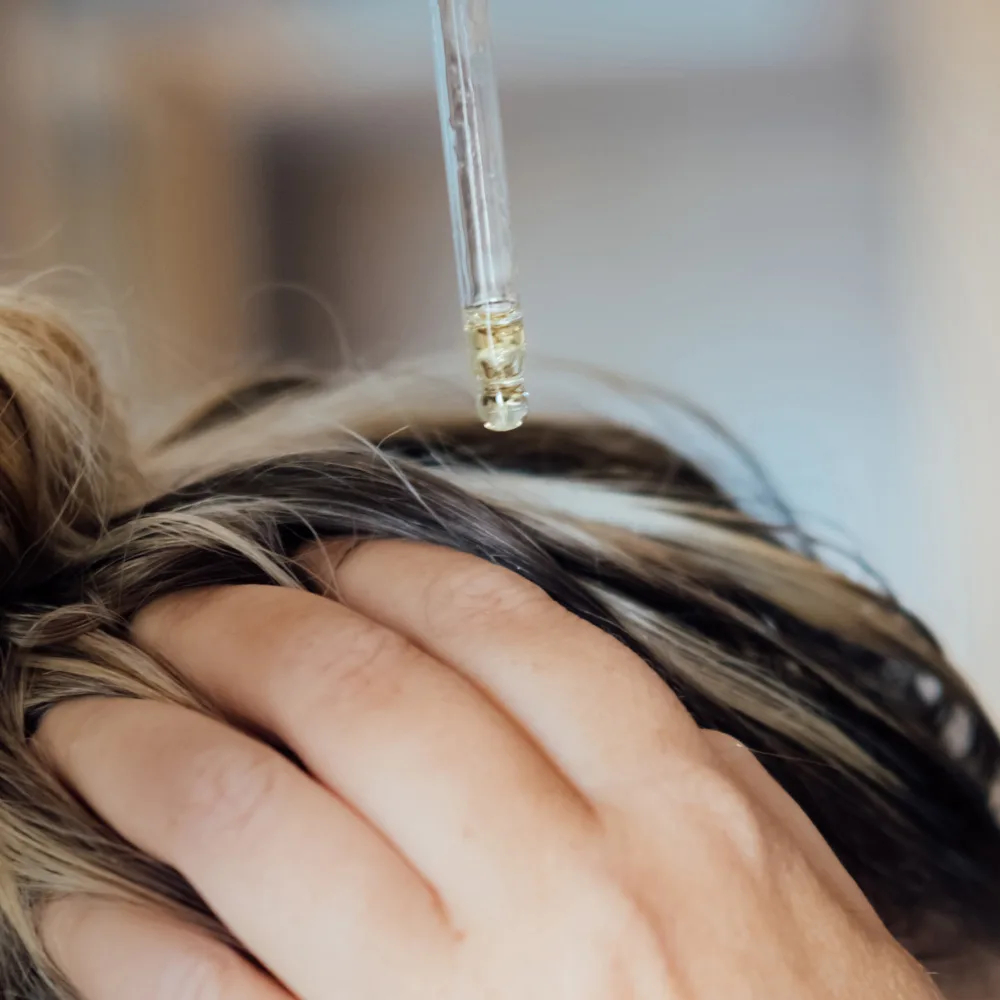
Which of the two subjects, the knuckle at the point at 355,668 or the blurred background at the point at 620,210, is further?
the blurred background at the point at 620,210

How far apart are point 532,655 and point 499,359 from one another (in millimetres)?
127

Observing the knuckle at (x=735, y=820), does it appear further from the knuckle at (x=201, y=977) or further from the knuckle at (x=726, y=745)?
the knuckle at (x=201, y=977)

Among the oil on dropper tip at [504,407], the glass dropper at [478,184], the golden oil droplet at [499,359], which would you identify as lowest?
the oil on dropper tip at [504,407]

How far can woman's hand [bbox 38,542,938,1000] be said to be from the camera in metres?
0.31

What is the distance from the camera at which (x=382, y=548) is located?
41 cm

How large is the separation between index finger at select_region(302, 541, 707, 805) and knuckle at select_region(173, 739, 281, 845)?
3.2 inches

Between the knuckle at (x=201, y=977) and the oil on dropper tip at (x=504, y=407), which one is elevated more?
the oil on dropper tip at (x=504, y=407)

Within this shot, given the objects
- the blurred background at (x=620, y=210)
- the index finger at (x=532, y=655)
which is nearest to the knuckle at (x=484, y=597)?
the index finger at (x=532, y=655)

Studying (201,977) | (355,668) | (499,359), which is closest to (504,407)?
(499,359)

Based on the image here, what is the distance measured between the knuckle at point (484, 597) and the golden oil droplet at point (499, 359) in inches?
2.7

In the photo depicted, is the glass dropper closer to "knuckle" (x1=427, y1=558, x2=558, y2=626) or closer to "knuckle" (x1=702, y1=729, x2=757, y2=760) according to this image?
"knuckle" (x1=427, y1=558, x2=558, y2=626)

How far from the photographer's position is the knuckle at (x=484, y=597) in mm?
383

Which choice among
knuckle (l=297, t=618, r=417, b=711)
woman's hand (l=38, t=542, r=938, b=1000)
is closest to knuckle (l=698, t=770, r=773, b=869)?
woman's hand (l=38, t=542, r=938, b=1000)

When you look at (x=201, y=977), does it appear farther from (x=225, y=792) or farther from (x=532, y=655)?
(x=532, y=655)
